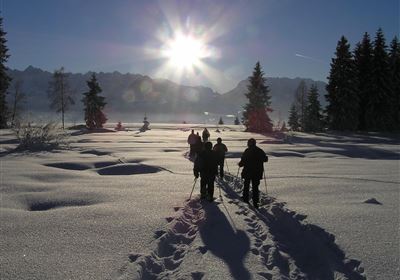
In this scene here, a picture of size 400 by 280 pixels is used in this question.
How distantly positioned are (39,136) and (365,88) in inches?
1538

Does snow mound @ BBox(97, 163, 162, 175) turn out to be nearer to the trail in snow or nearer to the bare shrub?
the trail in snow

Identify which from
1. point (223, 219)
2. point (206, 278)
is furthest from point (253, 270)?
point (223, 219)

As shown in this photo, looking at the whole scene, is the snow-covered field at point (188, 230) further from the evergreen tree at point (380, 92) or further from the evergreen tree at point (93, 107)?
the evergreen tree at point (93, 107)

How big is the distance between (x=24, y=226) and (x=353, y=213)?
7018 mm

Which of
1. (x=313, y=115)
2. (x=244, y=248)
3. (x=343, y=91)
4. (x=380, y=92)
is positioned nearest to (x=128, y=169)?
(x=244, y=248)

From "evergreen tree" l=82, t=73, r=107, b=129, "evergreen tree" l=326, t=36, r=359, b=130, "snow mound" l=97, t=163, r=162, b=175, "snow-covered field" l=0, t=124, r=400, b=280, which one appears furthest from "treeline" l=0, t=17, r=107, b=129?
"evergreen tree" l=326, t=36, r=359, b=130

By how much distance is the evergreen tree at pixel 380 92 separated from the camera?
46.8 metres

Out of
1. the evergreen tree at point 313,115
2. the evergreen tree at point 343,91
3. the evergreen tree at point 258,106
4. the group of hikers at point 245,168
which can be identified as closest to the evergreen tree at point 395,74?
the evergreen tree at point 343,91

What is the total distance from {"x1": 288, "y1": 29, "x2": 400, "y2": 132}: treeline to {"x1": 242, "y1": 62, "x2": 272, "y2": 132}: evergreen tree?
9.16m

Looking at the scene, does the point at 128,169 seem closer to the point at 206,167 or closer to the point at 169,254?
the point at 206,167

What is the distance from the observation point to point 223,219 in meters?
8.56

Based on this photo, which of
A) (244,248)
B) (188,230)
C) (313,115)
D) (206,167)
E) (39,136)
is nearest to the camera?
(244,248)

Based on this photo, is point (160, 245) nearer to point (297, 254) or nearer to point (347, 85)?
point (297, 254)

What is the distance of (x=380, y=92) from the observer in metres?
46.8
